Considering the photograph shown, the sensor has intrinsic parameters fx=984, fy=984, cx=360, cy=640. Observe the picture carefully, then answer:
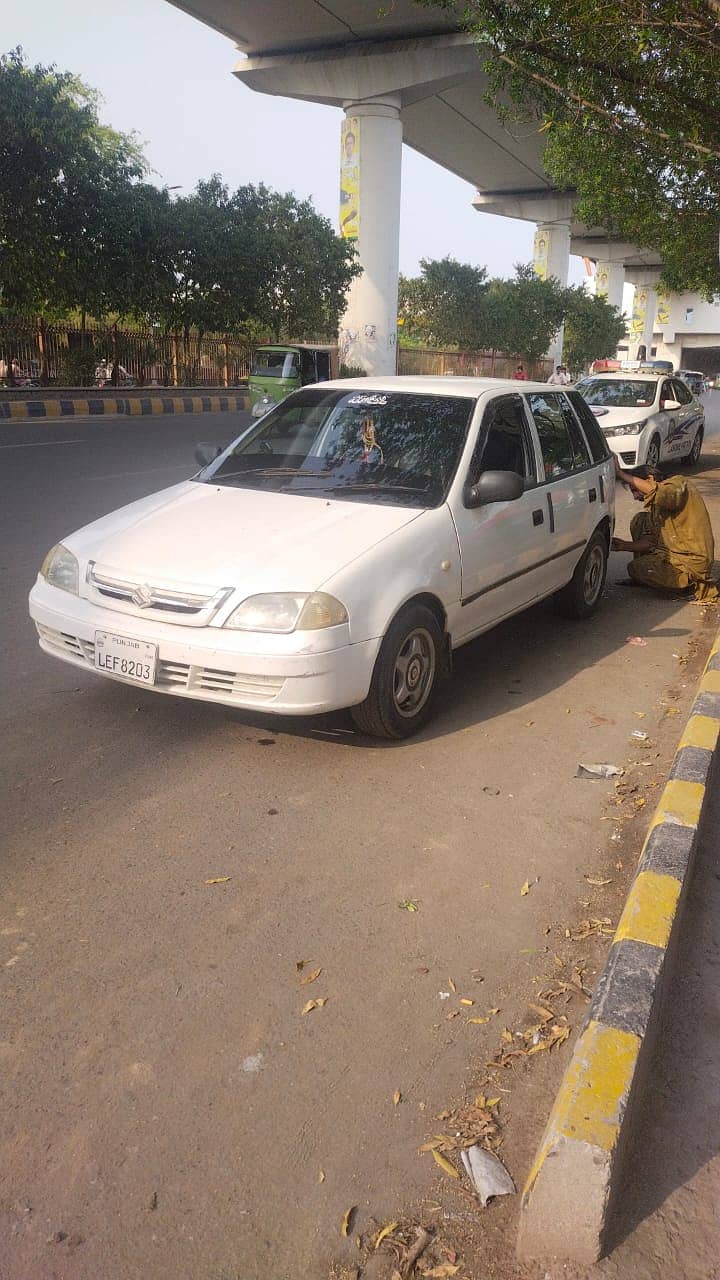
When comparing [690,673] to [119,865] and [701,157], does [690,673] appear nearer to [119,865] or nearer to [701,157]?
[119,865]

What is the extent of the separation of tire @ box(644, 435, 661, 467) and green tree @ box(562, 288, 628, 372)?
139 ft

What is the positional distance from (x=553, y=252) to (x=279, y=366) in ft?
110

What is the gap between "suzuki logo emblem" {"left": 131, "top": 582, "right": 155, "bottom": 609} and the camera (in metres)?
4.14

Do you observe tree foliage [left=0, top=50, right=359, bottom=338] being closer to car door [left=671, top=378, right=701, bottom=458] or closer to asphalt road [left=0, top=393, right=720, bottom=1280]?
car door [left=671, top=378, right=701, bottom=458]

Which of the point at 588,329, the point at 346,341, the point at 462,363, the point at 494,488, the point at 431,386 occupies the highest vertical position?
the point at 588,329

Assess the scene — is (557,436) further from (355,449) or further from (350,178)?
(350,178)

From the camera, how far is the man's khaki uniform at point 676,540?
7.38 m

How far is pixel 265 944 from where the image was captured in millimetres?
3021

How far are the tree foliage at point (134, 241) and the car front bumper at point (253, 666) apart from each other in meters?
21.5

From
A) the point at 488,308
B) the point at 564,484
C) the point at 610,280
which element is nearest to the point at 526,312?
the point at 488,308

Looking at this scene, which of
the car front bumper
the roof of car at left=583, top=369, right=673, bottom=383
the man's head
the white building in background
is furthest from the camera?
the white building in background

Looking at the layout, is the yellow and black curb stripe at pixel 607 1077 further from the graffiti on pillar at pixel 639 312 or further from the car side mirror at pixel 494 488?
the graffiti on pillar at pixel 639 312

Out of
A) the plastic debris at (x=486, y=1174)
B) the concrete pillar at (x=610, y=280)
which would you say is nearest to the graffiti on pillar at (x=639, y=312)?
the concrete pillar at (x=610, y=280)

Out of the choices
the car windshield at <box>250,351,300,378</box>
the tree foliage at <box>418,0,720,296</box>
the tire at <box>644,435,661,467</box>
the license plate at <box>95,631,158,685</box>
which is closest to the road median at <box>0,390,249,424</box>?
the car windshield at <box>250,351,300,378</box>
